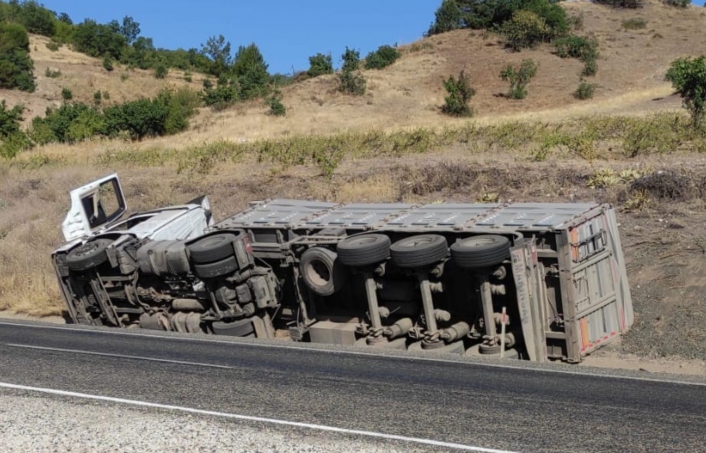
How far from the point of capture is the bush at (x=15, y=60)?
66562 mm

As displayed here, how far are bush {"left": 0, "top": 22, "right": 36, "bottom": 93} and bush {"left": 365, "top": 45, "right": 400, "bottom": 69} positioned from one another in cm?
2716

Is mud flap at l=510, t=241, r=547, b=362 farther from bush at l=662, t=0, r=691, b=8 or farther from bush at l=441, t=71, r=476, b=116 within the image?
bush at l=662, t=0, r=691, b=8

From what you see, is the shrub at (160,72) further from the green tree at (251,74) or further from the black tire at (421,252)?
the black tire at (421,252)

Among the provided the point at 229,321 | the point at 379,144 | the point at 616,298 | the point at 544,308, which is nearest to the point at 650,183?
the point at 616,298

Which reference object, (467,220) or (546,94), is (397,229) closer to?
(467,220)

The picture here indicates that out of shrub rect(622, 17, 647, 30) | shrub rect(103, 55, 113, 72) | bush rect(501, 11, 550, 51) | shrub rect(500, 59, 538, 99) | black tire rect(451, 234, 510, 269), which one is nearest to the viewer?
black tire rect(451, 234, 510, 269)

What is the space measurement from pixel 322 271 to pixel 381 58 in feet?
176

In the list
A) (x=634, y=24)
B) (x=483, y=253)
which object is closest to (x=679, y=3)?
(x=634, y=24)

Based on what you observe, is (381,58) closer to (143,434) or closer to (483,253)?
(483,253)

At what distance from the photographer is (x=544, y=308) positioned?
450 inches

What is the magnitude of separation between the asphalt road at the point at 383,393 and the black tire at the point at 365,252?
1.31m

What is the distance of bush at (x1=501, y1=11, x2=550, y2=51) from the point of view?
6394 centimetres

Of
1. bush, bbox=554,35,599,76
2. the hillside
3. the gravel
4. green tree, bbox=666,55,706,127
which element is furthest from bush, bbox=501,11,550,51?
the gravel

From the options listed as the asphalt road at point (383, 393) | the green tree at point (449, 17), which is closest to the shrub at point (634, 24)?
the green tree at point (449, 17)
